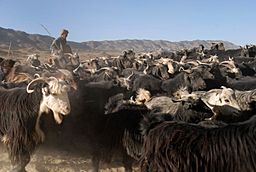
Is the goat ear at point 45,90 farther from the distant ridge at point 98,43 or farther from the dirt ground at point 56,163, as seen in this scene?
the distant ridge at point 98,43

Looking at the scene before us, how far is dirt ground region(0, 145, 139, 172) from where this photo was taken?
803cm

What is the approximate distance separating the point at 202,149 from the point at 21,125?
11.3 feet

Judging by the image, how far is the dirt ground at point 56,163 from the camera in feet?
26.3

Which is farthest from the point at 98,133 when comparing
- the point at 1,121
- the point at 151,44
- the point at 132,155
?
the point at 151,44

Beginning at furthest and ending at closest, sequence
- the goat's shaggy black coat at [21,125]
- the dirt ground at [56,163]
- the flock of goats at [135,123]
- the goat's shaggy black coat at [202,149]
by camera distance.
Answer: the dirt ground at [56,163], the goat's shaggy black coat at [21,125], the flock of goats at [135,123], the goat's shaggy black coat at [202,149]

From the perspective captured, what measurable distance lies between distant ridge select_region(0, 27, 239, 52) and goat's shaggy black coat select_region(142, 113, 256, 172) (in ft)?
267

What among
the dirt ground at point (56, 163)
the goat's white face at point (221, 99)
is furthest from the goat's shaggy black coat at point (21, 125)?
the goat's white face at point (221, 99)

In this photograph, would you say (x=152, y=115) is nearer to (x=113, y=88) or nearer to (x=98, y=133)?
(x=98, y=133)

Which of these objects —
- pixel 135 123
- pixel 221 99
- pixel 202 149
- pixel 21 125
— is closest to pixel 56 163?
pixel 21 125

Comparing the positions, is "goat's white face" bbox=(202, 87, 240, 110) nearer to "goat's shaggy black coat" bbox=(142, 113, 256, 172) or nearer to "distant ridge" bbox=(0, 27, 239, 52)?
"goat's shaggy black coat" bbox=(142, 113, 256, 172)

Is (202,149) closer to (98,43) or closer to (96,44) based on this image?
(96,44)

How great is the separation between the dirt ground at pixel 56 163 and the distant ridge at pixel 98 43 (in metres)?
77.7

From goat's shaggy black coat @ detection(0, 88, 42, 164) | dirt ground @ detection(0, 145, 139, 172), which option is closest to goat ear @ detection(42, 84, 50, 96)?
goat's shaggy black coat @ detection(0, 88, 42, 164)

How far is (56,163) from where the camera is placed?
8.47m
